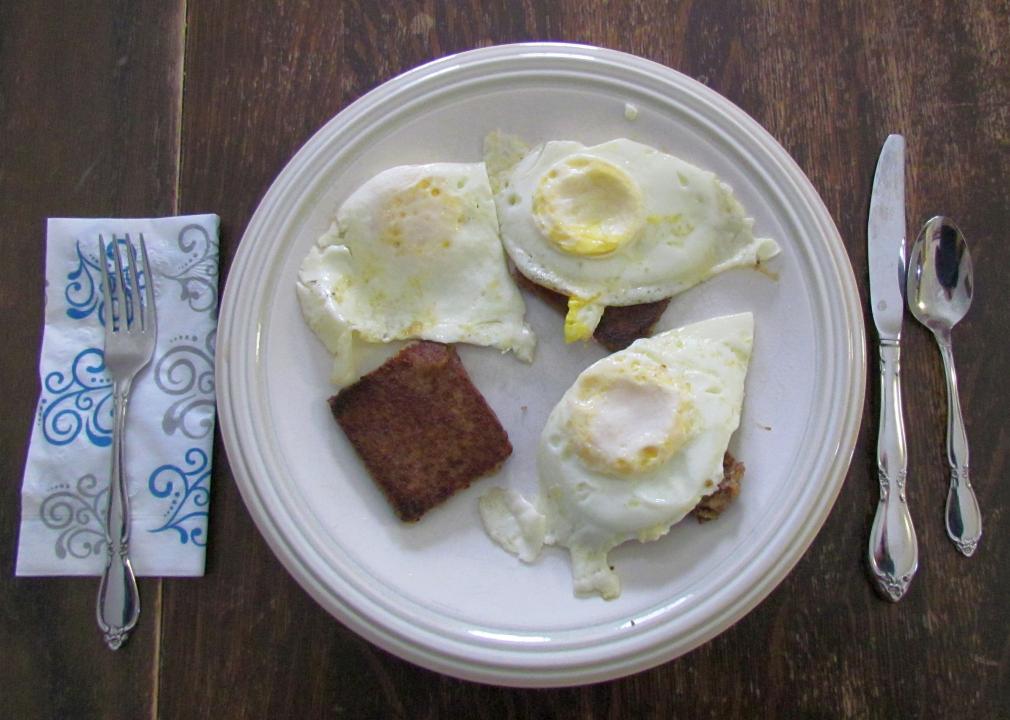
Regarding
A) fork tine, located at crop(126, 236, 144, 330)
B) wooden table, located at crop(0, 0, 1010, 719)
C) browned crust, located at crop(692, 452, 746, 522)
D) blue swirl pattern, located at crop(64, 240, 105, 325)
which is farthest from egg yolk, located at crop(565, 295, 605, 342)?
blue swirl pattern, located at crop(64, 240, 105, 325)

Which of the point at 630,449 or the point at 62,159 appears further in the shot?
A: the point at 62,159

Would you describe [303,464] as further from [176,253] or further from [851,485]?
[851,485]

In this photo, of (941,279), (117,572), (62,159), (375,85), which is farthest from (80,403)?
(941,279)

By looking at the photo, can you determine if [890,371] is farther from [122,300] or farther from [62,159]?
[62,159]

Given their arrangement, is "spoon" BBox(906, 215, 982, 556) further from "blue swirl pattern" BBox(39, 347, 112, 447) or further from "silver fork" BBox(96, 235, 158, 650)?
"blue swirl pattern" BBox(39, 347, 112, 447)

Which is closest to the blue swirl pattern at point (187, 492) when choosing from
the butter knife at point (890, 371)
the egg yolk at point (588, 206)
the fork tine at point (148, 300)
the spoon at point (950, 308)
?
the fork tine at point (148, 300)

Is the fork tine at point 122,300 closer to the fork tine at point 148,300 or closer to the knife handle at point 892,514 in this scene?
the fork tine at point 148,300

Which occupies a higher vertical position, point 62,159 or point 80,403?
point 62,159
